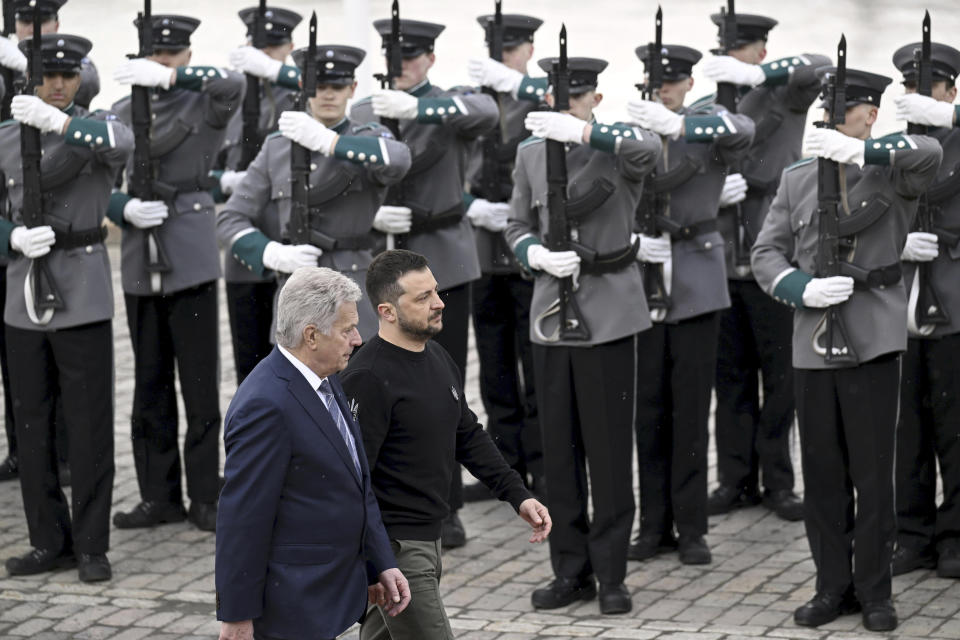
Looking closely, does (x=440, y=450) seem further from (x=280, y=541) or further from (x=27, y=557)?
(x=27, y=557)

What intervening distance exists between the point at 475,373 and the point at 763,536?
12.4ft

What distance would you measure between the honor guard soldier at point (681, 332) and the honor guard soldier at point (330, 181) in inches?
46.3

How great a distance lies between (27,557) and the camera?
26.6 ft

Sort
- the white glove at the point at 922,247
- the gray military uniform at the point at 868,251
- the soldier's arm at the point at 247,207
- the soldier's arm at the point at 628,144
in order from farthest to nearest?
the soldier's arm at the point at 247,207, the white glove at the point at 922,247, the soldier's arm at the point at 628,144, the gray military uniform at the point at 868,251

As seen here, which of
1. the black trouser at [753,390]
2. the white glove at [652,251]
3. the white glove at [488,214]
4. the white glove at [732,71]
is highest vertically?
the white glove at [732,71]

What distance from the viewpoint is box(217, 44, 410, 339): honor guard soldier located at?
7.93m

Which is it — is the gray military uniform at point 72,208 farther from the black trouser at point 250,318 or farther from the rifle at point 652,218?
the rifle at point 652,218

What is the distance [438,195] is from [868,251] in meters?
2.21

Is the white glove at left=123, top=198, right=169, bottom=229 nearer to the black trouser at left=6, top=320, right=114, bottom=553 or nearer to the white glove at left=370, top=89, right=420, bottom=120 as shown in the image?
the black trouser at left=6, top=320, right=114, bottom=553

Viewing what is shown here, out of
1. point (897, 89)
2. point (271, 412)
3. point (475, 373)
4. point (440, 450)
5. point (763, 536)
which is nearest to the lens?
point (271, 412)

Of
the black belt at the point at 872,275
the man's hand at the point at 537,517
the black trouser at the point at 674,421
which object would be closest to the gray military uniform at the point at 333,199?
the black trouser at the point at 674,421

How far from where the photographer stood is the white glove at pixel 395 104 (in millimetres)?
8344

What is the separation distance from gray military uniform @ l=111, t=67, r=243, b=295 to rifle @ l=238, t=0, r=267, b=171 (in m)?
0.61

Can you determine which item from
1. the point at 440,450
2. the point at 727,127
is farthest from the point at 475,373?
the point at 440,450
